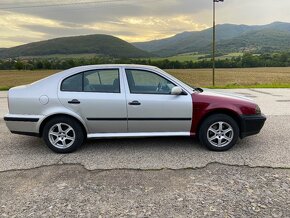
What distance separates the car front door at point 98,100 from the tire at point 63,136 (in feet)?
0.66

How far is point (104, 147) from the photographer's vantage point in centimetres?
503

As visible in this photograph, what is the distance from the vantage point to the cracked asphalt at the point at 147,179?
297 cm

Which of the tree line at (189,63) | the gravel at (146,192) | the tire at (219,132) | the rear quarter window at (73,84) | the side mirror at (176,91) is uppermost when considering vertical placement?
the tree line at (189,63)

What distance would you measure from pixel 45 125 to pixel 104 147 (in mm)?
1090

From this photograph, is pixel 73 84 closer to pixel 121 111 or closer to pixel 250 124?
pixel 121 111

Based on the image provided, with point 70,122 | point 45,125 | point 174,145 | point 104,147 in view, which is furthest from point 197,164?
point 45,125

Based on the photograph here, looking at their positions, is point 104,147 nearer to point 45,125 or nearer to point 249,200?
point 45,125

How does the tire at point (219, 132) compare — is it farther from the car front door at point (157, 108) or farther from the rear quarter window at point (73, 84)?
the rear quarter window at point (73, 84)

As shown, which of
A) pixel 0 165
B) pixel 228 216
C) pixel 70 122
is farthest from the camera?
pixel 70 122

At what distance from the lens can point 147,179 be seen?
368 centimetres

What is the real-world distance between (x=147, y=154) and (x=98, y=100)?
3.98ft

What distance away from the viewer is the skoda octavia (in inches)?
182

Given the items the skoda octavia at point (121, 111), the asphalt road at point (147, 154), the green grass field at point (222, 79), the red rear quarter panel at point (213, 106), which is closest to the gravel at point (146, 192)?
the asphalt road at point (147, 154)

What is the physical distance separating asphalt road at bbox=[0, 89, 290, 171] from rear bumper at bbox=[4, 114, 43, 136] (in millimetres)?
400
